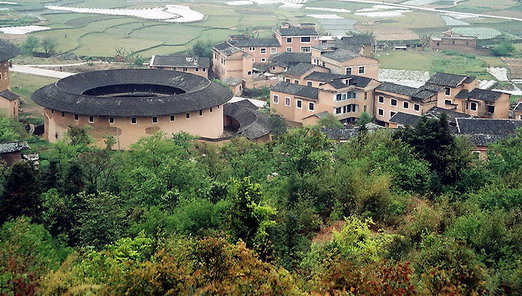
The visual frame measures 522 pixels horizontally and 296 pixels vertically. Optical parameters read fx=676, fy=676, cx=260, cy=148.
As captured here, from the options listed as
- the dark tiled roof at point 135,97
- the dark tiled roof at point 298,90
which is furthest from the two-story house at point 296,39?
the dark tiled roof at point 135,97

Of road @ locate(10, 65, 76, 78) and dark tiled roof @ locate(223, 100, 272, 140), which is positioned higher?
road @ locate(10, 65, 76, 78)

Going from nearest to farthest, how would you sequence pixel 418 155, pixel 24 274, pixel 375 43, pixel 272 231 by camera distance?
pixel 24 274 → pixel 272 231 → pixel 418 155 → pixel 375 43

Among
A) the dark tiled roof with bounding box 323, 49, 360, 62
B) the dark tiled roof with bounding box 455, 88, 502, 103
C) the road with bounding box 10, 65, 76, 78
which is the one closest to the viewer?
the dark tiled roof with bounding box 455, 88, 502, 103

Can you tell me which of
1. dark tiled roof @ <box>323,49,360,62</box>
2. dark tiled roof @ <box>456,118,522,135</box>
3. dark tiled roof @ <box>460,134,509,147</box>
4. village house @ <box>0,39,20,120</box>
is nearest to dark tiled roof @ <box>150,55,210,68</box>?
dark tiled roof @ <box>323,49,360,62</box>

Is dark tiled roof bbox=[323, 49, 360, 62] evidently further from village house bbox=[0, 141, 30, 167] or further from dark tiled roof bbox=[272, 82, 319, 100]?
village house bbox=[0, 141, 30, 167]

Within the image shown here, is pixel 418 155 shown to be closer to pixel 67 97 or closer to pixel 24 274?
pixel 24 274

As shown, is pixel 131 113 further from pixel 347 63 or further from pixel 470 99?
pixel 470 99

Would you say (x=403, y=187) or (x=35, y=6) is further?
(x=35, y=6)

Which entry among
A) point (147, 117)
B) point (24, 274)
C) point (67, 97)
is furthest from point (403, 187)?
point (67, 97)
